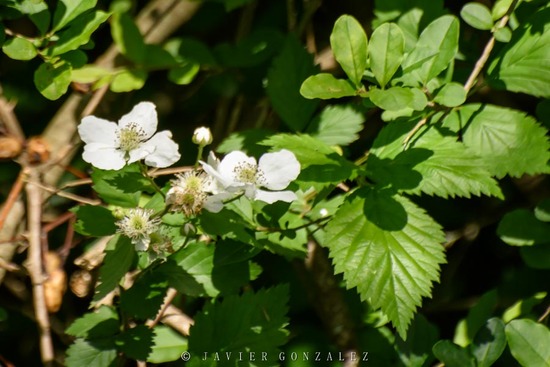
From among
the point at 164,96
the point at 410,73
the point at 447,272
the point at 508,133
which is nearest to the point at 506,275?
the point at 447,272

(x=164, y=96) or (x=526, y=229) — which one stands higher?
(x=164, y=96)

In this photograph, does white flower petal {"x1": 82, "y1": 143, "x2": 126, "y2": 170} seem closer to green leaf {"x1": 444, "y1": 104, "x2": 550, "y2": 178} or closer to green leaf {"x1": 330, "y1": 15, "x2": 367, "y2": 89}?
green leaf {"x1": 330, "y1": 15, "x2": 367, "y2": 89}

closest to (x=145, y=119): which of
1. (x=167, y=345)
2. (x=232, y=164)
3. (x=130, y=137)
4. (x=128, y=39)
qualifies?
(x=130, y=137)

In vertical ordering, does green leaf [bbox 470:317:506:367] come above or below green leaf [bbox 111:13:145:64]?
below

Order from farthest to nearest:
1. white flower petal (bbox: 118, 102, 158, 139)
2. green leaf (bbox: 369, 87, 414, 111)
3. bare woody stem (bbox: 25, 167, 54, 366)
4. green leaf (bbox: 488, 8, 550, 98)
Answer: bare woody stem (bbox: 25, 167, 54, 366) → green leaf (bbox: 488, 8, 550, 98) → white flower petal (bbox: 118, 102, 158, 139) → green leaf (bbox: 369, 87, 414, 111)

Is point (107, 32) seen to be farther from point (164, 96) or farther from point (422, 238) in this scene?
point (422, 238)

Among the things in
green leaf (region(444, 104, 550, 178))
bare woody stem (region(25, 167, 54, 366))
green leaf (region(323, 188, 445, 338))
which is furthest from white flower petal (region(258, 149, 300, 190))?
bare woody stem (region(25, 167, 54, 366))

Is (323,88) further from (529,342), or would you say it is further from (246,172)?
(529,342)
